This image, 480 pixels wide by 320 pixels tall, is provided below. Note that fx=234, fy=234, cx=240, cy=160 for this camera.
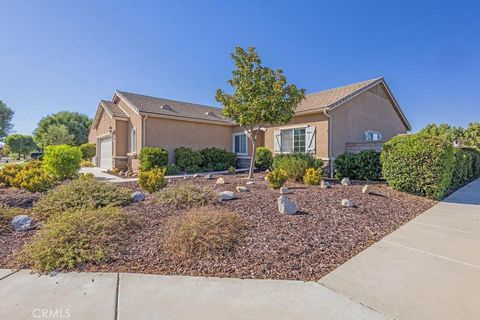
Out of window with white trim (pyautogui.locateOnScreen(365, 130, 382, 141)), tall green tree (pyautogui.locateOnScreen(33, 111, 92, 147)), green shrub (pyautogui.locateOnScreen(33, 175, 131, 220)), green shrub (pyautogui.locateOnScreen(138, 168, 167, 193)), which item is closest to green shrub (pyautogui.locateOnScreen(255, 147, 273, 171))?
window with white trim (pyautogui.locateOnScreen(365, 130, 382, 141))

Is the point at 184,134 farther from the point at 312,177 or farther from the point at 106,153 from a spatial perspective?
the point at 312,177

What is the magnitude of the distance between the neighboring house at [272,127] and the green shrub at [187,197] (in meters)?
8.19

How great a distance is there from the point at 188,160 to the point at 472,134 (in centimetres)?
3322

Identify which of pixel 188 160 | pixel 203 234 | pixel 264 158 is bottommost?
pixel 203 234

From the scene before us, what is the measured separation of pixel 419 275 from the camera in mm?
2969

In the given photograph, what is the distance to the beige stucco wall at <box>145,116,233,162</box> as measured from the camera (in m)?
14.2

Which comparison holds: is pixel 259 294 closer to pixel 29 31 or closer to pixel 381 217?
pixel 381 217

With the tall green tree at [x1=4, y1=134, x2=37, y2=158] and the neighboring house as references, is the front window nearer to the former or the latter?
the neighboring house

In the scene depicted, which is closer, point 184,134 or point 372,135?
point 372,135

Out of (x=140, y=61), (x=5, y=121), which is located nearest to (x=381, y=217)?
(x=140, y=61)

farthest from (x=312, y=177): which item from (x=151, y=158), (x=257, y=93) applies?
(x=151, y=158)

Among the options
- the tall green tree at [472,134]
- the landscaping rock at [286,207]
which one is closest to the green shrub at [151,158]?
the landscaping rock at [286,207]

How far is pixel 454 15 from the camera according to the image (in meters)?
9.26

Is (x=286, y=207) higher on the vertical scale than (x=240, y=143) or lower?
lower
